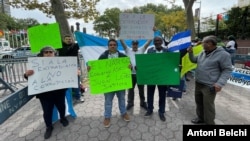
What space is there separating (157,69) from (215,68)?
1027 mm

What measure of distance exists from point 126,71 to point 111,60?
1.21ft

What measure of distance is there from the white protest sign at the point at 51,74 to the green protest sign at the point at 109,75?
0.35m

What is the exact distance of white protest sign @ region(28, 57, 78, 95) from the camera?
2893 millimetres

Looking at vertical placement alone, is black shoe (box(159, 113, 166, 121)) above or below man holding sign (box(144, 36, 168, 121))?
below

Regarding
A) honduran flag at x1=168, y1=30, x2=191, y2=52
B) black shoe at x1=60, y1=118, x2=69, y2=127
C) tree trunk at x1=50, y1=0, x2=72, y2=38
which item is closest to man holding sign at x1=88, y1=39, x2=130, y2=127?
black shoe at x1=60, y1=118, x2=69, y2=127

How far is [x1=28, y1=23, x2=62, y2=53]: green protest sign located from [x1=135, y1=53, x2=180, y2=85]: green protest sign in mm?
1665

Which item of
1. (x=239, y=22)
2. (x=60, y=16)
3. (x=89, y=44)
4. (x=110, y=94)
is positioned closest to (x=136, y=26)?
Result: (x=110, y=94)

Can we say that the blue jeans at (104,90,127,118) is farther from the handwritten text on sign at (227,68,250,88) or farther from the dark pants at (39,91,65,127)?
the handwritten text on sign at (227,68,250,88)

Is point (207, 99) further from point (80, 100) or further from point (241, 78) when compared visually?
point (241, 78)

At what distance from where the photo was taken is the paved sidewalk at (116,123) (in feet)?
11.3

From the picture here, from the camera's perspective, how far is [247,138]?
2748 mm

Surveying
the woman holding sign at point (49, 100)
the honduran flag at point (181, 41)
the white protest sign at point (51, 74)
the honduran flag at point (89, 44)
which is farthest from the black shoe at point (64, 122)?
the honduran flag at point (181, 41)

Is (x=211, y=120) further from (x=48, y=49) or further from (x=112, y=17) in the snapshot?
(x=112, y=17)

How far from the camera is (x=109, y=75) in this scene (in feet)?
11.3
